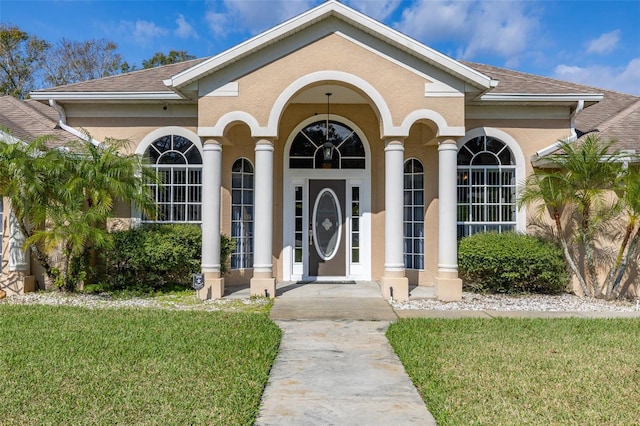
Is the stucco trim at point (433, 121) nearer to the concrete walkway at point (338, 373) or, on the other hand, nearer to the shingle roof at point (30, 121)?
the concrete walkway at point (338, 373)

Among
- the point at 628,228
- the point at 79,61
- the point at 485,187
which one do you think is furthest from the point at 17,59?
the point at 628,228

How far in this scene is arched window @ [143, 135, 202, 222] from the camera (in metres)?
11.5

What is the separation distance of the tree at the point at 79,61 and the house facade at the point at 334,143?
21.2 metres

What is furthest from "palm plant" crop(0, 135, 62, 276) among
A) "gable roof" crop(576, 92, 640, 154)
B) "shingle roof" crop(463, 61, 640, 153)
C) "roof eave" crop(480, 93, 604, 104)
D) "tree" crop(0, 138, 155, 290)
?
"gable roof" crop(576, 92, 640, 154)

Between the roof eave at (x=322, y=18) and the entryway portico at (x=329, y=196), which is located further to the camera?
the entryway portico at (x=329, y=196)

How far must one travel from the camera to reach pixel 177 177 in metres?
11.5

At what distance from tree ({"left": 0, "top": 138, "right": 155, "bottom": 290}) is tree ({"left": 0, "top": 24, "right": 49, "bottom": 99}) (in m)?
22.7

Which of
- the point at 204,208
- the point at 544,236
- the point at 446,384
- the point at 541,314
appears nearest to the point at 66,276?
the point at 204,208

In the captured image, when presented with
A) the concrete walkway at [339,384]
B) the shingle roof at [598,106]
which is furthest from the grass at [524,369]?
the shingle roof at [598,106]

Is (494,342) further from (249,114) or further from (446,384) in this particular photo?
(249,114)

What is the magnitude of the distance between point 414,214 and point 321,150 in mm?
2843

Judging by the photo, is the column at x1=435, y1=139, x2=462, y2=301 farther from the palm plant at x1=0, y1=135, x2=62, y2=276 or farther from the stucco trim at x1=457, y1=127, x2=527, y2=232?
the palm plant at x1=0, y1=135, x2=62, y2=276

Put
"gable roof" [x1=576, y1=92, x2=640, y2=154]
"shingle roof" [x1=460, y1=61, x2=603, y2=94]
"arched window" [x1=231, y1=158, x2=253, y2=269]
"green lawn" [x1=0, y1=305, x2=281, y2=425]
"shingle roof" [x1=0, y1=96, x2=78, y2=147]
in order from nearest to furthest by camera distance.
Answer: "green lawn" [x1=0, y1=305, x2=281, y2=425] < "shingle roof" [x1=0, y1=96, x2=78, y2=147] < "gable roof" [x1=576, y1=92, x2=640, y2=154] < "shingle roof" [x1=460, y1=61, x2=603, y2=94] < "arched window" [x1=231, y1=158, x2=253, y2=269]

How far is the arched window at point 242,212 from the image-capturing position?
1161 cm
